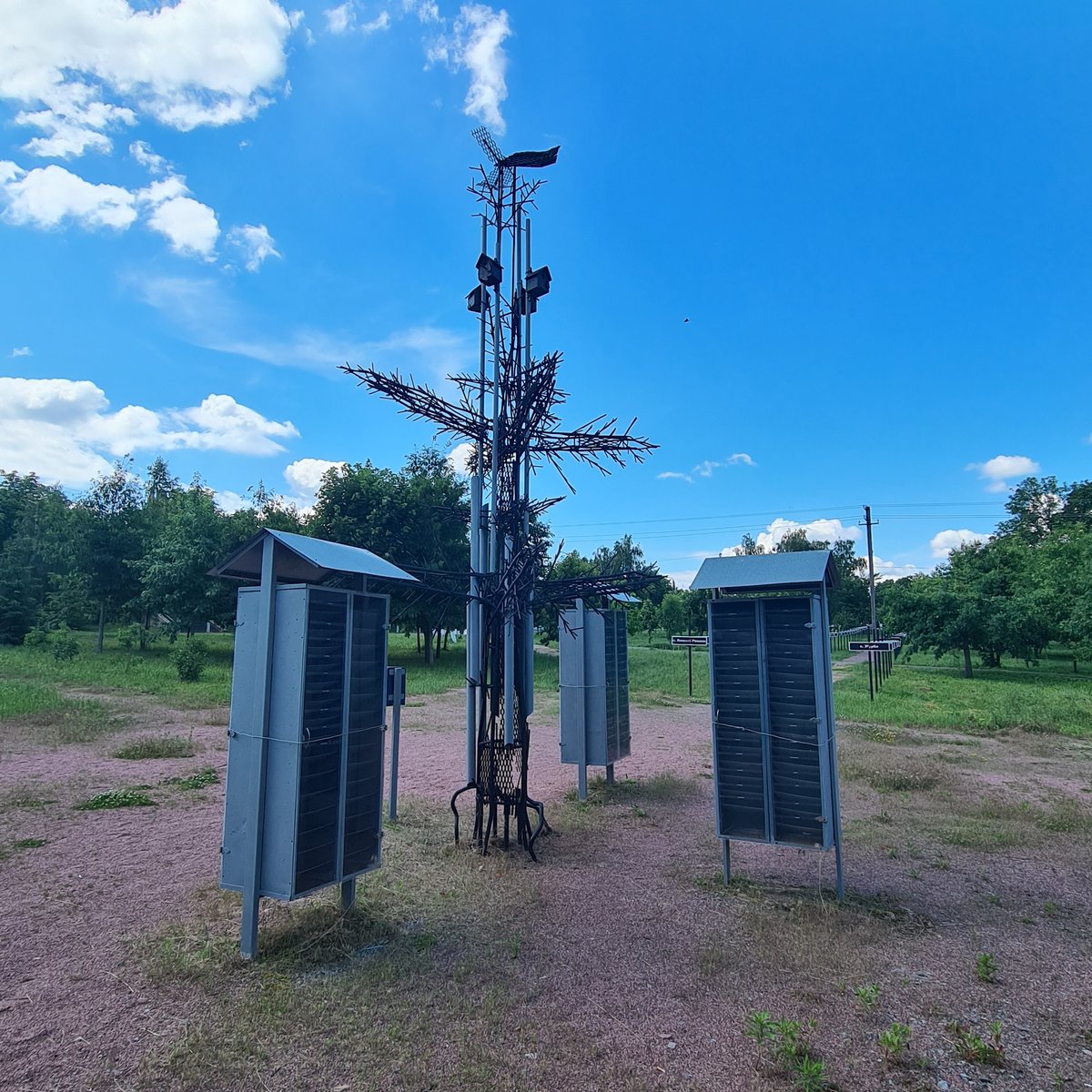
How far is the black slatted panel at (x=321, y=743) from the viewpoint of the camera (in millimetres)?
3656

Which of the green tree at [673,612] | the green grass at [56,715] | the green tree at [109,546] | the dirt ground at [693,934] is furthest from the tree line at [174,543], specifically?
the green tree at [673,612]

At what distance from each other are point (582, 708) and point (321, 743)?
164 inches

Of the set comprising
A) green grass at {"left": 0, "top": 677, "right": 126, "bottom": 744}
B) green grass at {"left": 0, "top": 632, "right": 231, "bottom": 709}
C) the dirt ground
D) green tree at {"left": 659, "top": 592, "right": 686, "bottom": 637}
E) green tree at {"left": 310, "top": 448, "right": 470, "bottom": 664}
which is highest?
green tree at {"left": 310, "top": 448, "right": 470, "bottom": 664}

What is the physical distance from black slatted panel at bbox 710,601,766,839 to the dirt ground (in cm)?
53

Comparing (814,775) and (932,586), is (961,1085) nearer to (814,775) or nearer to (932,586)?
(814,775)

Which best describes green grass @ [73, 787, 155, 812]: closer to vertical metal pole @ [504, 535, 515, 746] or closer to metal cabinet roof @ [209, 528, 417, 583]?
vertical metal pole @ [504, 535, 515, 746]

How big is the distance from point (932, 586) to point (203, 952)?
28.7 metres

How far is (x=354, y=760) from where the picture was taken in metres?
4.00

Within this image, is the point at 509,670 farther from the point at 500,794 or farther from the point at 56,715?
the point at 56,715

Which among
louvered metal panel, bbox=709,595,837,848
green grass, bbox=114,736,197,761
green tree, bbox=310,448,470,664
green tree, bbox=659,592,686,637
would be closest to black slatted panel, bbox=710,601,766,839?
louvered metal panel, bbox=709,595,837,848

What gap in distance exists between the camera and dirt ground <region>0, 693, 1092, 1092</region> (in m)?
2.78

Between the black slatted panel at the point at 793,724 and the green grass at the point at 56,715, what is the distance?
990cm

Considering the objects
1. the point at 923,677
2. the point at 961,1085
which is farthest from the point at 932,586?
the point at 961,1085

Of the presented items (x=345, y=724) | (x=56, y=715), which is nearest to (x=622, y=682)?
(x=345, y=724)
